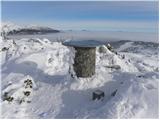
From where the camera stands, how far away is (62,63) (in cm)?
1331

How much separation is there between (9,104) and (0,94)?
2.36 ft

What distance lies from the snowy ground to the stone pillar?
0.70 feet

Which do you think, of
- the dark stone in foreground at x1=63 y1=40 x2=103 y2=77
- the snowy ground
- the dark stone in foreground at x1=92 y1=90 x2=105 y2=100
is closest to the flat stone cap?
the dark stone in foreground at x1=63 y1=40 x2=103 y2=77

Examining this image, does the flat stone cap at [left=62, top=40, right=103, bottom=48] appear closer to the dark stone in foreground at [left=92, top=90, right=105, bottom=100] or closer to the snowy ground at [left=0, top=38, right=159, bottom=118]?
the snowy ground at [left=0, top=38, right=159, bottom=118]

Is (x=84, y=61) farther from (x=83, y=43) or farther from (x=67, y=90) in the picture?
(x=67, y=90)

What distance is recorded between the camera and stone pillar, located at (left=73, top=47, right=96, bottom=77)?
10.4 m

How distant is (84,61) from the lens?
10477 millimetres

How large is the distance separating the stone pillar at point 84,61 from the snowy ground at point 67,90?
0.70 ft

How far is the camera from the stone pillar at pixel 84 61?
1039cm

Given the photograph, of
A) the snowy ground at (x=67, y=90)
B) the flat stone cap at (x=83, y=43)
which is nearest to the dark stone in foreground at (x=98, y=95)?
the snowy ground at (x=67, y=90)

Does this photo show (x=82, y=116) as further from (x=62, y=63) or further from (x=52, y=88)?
(x=62, y=63)

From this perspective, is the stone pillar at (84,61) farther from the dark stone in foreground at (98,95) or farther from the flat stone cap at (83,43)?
the dark stone in foreground at (98,95)

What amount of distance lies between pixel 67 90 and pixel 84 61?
3.48ft

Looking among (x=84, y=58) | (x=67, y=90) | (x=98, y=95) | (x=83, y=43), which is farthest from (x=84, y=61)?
(x=98, y=95)
